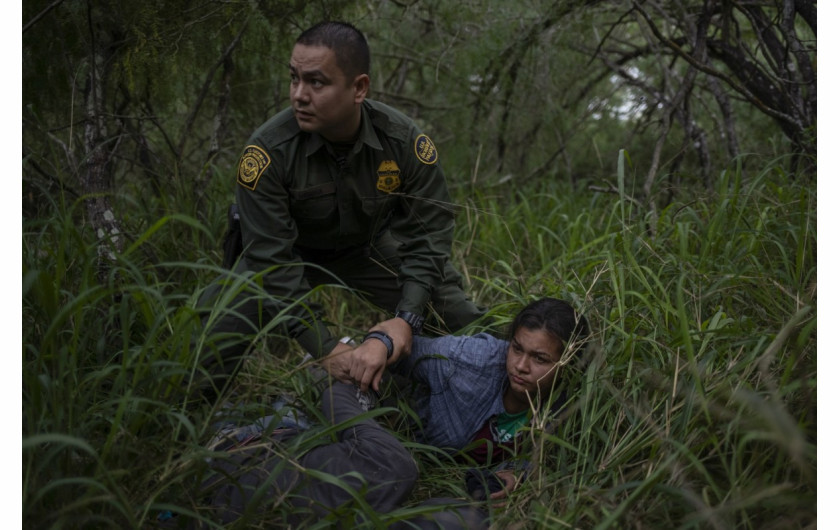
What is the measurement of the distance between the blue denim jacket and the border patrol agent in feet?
0.43

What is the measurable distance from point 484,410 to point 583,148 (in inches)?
141

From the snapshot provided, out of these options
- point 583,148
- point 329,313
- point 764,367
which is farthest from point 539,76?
point 764,367

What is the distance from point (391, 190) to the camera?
2797 mm

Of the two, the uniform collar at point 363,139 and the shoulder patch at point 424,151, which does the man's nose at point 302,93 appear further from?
the shoulder patch at point 424,151

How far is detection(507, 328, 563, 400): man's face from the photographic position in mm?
2322

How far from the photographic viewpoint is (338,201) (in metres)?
2.72

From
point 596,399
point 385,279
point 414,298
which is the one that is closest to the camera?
point 596,399

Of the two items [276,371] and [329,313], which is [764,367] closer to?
[276,371]

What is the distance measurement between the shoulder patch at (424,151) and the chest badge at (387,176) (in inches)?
4.0

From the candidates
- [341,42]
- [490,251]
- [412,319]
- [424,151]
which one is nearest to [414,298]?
[412,319]

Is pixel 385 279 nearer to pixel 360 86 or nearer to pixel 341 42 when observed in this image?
pixel 360 86

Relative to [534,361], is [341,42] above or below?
above

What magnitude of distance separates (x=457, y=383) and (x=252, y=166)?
108 cm

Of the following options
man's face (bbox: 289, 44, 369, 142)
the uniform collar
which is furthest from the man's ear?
the uniform collar
